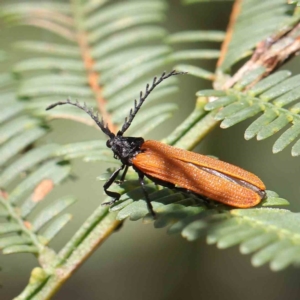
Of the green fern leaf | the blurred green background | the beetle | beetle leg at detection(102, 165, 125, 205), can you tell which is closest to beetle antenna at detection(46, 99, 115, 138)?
the beetle

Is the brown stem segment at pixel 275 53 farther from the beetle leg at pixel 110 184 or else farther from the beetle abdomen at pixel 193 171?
the beetle leg at pixel 110 184

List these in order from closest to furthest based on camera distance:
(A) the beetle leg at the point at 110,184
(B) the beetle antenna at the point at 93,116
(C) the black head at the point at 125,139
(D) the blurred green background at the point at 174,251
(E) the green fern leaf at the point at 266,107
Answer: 1. (E) the green fern leaf at the point at 266,107
2. (A) the beetle leg at the point at 110,184
3. (C) the black head at the point at 125,139
4. (B) the beetle antenna at the point at 93,116
5. (D) the blurred green background at the point at 174,251

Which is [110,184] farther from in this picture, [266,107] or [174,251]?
[174,251]

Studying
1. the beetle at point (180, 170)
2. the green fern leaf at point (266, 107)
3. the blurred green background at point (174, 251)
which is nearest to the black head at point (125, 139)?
the beetle at point (180, 170)

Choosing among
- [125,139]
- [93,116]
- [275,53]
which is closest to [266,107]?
[275,53]

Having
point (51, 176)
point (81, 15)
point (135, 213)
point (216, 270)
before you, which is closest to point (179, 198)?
point (135, 213)

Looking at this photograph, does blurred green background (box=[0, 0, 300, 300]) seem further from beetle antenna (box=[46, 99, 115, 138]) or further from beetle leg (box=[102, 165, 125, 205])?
beetle leg (box=[102, 165, 125, 205])

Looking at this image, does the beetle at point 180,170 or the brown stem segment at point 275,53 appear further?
the brown stem segment at point 275,53
